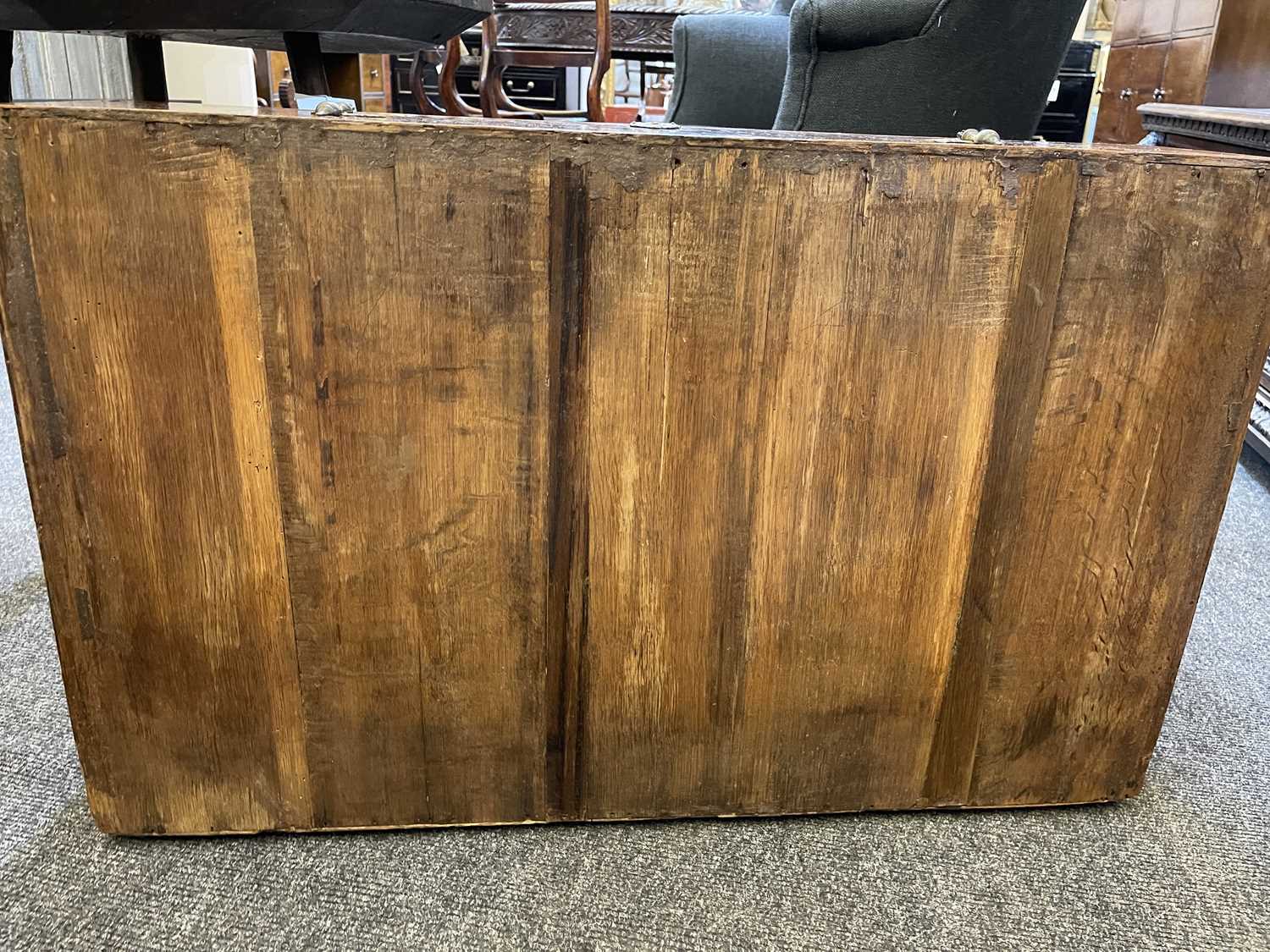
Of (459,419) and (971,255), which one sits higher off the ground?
(971,255)

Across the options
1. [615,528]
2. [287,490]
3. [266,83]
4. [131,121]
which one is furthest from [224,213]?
[266,83]

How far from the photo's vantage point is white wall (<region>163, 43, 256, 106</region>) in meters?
3.21

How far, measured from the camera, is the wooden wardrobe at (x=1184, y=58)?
11.0 ft

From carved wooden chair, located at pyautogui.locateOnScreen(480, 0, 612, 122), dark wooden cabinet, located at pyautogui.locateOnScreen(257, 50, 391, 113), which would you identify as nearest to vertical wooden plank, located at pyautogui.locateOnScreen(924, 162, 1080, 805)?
dark wooden cabinet, located at pyautogui.locateOnScreen(257, 50, 391, 113)

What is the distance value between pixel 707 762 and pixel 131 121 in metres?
0.76

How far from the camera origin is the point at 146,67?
1747mm

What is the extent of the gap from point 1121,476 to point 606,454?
1.59ft

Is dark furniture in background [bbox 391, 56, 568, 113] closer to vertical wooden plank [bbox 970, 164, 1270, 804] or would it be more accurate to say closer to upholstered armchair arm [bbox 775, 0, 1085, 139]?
upholstered armchair arm [bbox 775, 0, 1085, 139]

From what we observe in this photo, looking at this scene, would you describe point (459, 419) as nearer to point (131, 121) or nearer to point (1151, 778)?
point (131, 121)

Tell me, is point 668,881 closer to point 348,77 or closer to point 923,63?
point 923,63

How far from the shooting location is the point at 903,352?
83cm

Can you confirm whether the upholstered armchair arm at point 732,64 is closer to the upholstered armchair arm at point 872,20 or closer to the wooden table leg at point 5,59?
the upholstered armchair arm at point 872,20

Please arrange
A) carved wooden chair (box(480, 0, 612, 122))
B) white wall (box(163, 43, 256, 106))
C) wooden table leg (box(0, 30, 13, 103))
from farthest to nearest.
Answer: white wall (box(163, 43, 256, 106))
carved wooden chair (box(480, 0, 612, 122))
wooden table leg (box(0, 30, 13, 103))

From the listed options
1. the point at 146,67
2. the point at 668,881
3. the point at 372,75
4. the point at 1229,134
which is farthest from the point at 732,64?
the point at 372,75
